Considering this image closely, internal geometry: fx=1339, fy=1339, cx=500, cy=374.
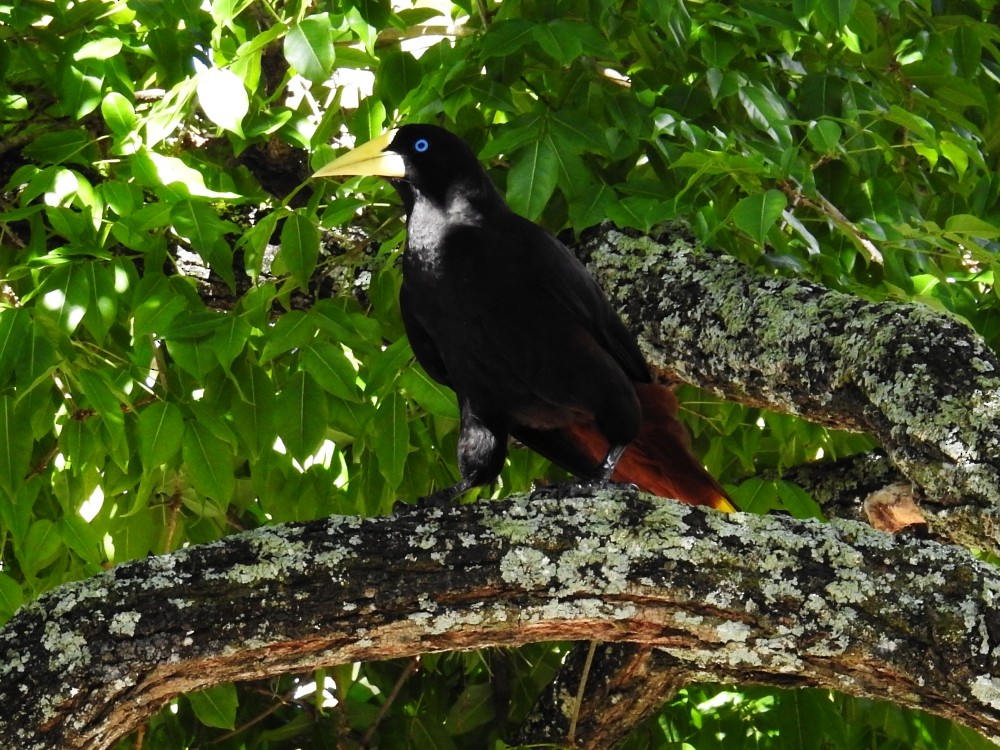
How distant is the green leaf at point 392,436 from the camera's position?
2955mm

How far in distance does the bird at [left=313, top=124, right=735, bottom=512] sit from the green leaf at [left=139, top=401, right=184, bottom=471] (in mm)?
608

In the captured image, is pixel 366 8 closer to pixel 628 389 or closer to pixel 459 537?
pixel 628 389

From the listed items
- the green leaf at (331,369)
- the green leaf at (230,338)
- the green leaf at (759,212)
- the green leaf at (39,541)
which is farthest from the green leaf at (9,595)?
the green leaf at (759,212)

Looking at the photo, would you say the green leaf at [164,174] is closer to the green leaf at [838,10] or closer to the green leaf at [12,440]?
the green leaf at [12,440]

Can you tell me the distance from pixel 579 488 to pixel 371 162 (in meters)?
0.96

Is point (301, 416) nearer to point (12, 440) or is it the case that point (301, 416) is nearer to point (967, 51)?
point (12, 440)

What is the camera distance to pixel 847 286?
307cm

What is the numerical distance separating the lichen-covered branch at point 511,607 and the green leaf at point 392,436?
0.62m

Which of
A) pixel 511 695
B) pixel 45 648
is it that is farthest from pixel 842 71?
pixel 45 648

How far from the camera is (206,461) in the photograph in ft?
9.42

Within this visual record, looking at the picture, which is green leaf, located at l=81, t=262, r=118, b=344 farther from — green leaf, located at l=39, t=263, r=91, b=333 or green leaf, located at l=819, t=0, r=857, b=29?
green leaf, located at l=819, t=0, r=857, b=29

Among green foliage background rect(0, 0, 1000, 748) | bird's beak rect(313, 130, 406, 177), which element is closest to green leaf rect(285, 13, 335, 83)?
green foliage background rect(0, 0, 1000, 748)

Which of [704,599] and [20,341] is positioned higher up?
[20,341]

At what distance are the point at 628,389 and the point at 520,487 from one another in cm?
72
